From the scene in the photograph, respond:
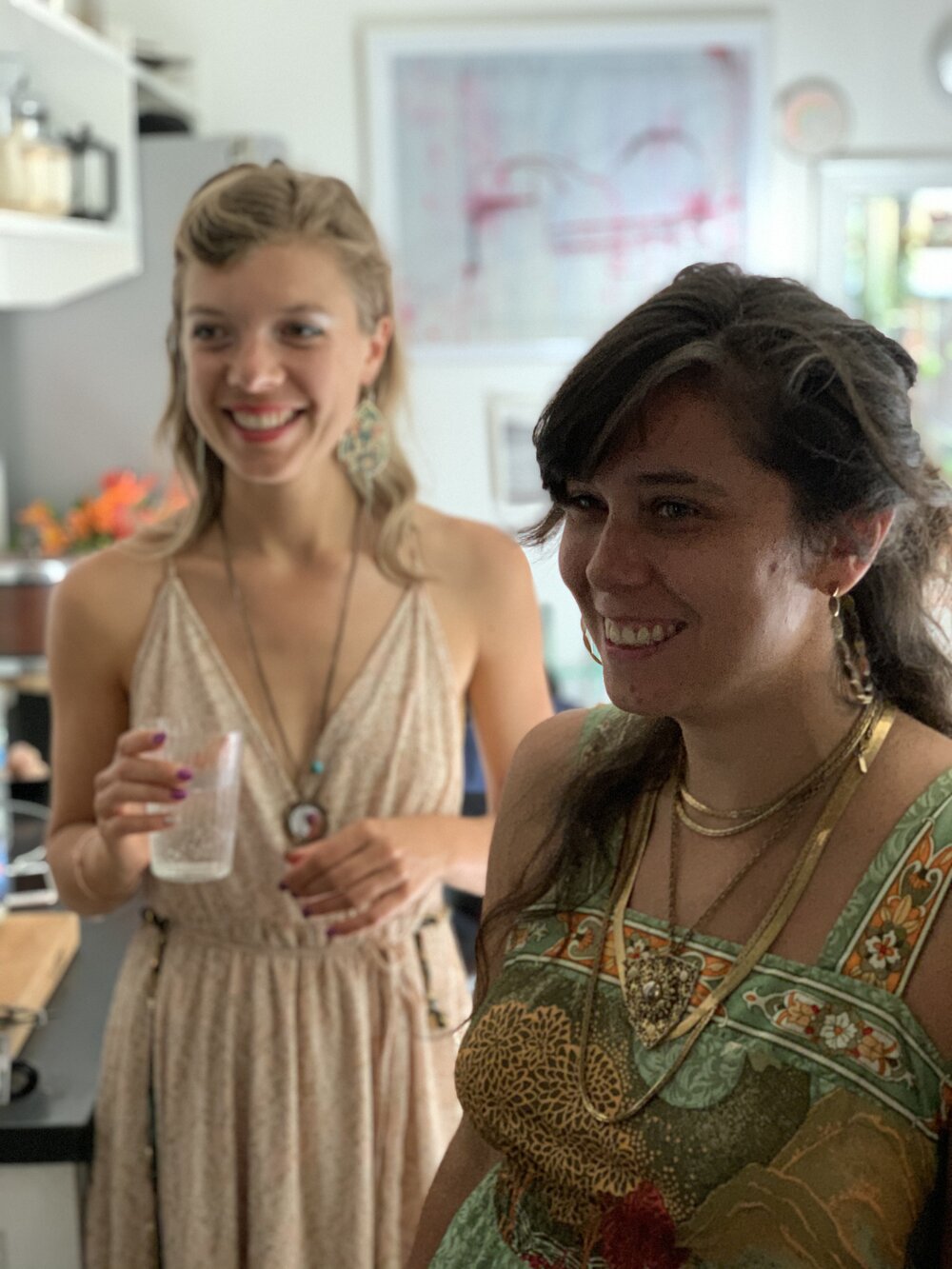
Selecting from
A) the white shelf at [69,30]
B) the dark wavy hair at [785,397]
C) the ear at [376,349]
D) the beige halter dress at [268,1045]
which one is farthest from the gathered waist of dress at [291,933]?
the white shelf at [69,30]

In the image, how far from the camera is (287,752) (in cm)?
154

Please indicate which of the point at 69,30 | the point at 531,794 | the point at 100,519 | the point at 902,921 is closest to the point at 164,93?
the point at 69,30

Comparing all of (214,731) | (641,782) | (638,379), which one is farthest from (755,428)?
(214,731)

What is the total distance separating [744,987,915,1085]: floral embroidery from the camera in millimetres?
846

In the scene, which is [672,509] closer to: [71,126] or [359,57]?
[71,126]

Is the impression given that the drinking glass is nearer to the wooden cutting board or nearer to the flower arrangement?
the wooden cutting board

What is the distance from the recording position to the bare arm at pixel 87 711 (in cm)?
151

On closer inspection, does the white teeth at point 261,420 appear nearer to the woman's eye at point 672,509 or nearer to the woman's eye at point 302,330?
the woman's eye at point 302,330

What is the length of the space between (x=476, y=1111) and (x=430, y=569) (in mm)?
705

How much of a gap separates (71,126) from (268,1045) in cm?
276

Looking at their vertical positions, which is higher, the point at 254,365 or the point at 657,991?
the point at 254,365

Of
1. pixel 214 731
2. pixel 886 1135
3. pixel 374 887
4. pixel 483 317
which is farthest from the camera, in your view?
pixel 483 317

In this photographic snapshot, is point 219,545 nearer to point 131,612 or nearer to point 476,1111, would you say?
point 131,612

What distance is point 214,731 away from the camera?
1.53 m
